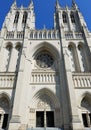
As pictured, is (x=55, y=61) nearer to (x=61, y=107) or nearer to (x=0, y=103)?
(x=61, y=107)

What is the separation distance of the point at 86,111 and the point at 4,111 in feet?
27.4

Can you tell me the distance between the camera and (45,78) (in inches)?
645

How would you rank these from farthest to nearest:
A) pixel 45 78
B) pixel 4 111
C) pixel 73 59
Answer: pixel 73 59, pixel 45 78, pixel 4 111

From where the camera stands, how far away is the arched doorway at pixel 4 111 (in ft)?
44.6

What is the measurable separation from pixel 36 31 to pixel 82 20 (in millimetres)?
7946

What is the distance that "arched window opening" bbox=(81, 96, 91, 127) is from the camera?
13.7m

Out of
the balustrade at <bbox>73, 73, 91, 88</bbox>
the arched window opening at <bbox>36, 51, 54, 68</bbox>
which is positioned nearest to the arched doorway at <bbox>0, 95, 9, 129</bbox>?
the arched window opening at <bbox>36, 51, 54, 68</bbox>

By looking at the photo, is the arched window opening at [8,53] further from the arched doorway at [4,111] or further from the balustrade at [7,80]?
the arched doorway at [4,111]

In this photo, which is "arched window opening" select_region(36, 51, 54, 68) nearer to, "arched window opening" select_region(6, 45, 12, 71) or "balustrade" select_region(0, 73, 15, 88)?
"arched window opening" select_region(6, 45, 12, 71)

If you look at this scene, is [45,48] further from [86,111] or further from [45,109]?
[86,111]

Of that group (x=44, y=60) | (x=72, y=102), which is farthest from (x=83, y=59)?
(x=72, y=102)

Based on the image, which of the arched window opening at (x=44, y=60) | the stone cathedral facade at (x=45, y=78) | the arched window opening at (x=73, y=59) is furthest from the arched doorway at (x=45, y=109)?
the arched window opening at (x=73, y=59)

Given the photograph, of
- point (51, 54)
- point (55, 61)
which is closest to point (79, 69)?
point (55, 61)

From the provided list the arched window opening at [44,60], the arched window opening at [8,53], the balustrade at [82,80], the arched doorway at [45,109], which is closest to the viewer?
the arched doorway at [45,109]
